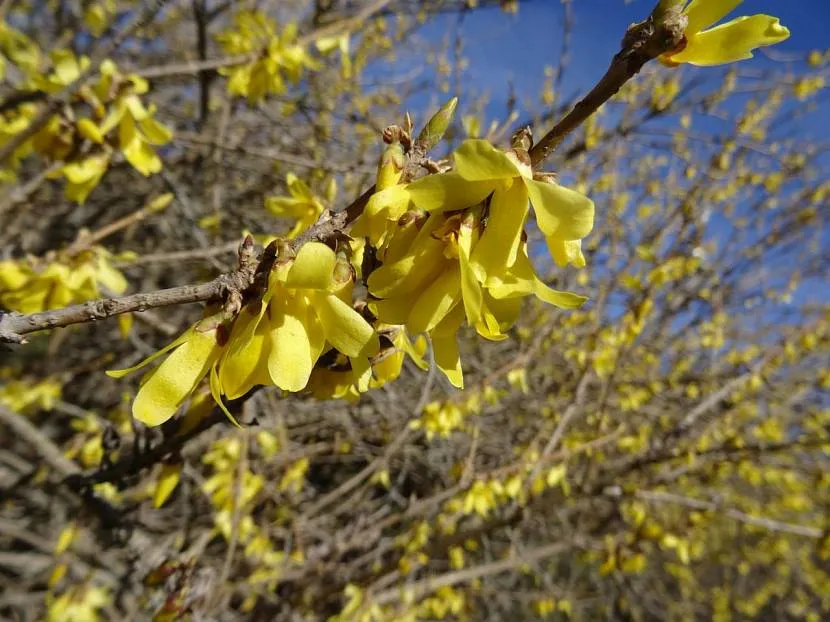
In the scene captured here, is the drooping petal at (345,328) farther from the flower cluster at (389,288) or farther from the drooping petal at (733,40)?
the drooping petal at (733,40)

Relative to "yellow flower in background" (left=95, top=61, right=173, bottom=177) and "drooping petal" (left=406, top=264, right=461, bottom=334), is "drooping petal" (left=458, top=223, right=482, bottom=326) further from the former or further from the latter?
"yellow flower in background" (left=95, top=61, right=173, bottom=177)

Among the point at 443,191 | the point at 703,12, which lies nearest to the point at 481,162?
the point at 443,191

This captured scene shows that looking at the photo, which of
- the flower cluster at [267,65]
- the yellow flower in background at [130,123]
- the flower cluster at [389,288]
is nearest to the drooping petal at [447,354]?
the flower cluster at [389,288]

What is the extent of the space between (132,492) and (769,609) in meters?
8.88

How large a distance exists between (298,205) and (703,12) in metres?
0.65

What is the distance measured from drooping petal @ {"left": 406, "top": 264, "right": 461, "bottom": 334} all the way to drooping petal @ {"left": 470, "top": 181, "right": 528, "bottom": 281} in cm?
4

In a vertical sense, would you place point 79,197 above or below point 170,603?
above

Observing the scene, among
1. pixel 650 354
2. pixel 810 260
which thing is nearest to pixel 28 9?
pixel 650 354

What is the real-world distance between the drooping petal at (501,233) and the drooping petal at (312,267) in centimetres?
16

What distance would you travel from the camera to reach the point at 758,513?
5293 millimetres

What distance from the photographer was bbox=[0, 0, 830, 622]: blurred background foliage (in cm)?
149

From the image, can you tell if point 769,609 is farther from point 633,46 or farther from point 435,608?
point 633,46

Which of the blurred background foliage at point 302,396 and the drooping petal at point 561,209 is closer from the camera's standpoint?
the drooping petal at point 561,209

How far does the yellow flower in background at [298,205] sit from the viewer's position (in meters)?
0.92
